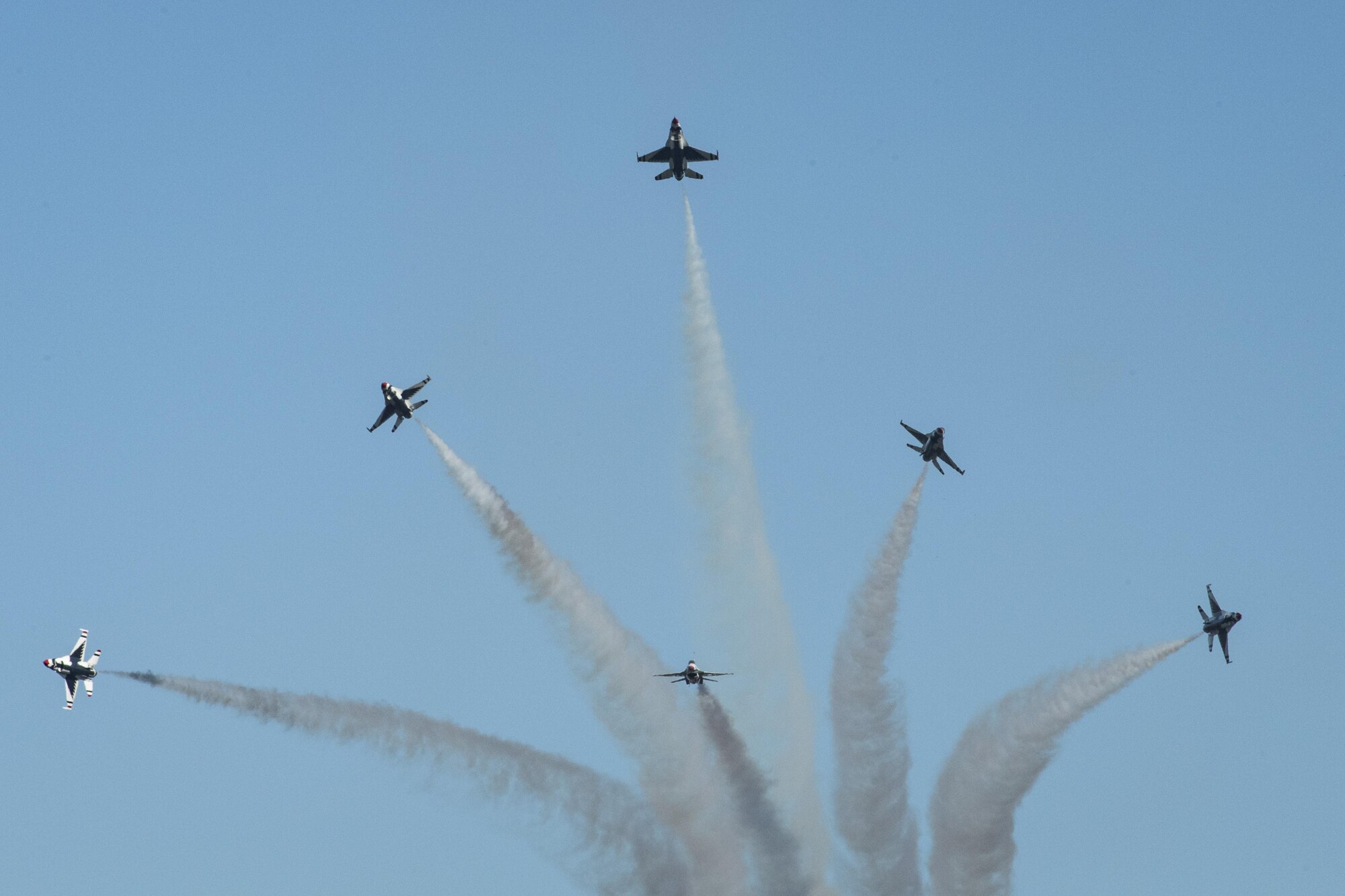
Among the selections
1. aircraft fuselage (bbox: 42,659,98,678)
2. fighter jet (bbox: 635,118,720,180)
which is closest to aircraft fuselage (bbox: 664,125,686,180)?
fighter jet (bbox: 635,118,720,180)

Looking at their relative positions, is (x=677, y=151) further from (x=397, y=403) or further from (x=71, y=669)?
(x=71, y=669)

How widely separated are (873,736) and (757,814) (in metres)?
6.18

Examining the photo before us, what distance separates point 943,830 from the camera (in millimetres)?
143375

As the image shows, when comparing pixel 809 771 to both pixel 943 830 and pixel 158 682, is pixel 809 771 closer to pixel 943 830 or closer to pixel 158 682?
pixel 943 830

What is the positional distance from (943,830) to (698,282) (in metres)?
26.6

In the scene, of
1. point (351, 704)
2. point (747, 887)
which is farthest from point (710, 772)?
point (351, 704)

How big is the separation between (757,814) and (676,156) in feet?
97.1

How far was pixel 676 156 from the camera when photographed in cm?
14662

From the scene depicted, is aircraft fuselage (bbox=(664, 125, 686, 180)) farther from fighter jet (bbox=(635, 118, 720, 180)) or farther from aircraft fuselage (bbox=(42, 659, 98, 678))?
aircraft fuselage (bbox=(42, 659, 98, 678))

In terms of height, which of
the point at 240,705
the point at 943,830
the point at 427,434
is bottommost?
the point at 943,830

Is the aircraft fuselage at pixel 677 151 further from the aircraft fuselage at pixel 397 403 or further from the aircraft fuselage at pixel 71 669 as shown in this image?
the aircraft fuselage at pixel 71 669

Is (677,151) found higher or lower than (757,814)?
higher

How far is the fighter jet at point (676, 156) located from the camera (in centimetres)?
14650

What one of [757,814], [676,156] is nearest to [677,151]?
[676,156]
